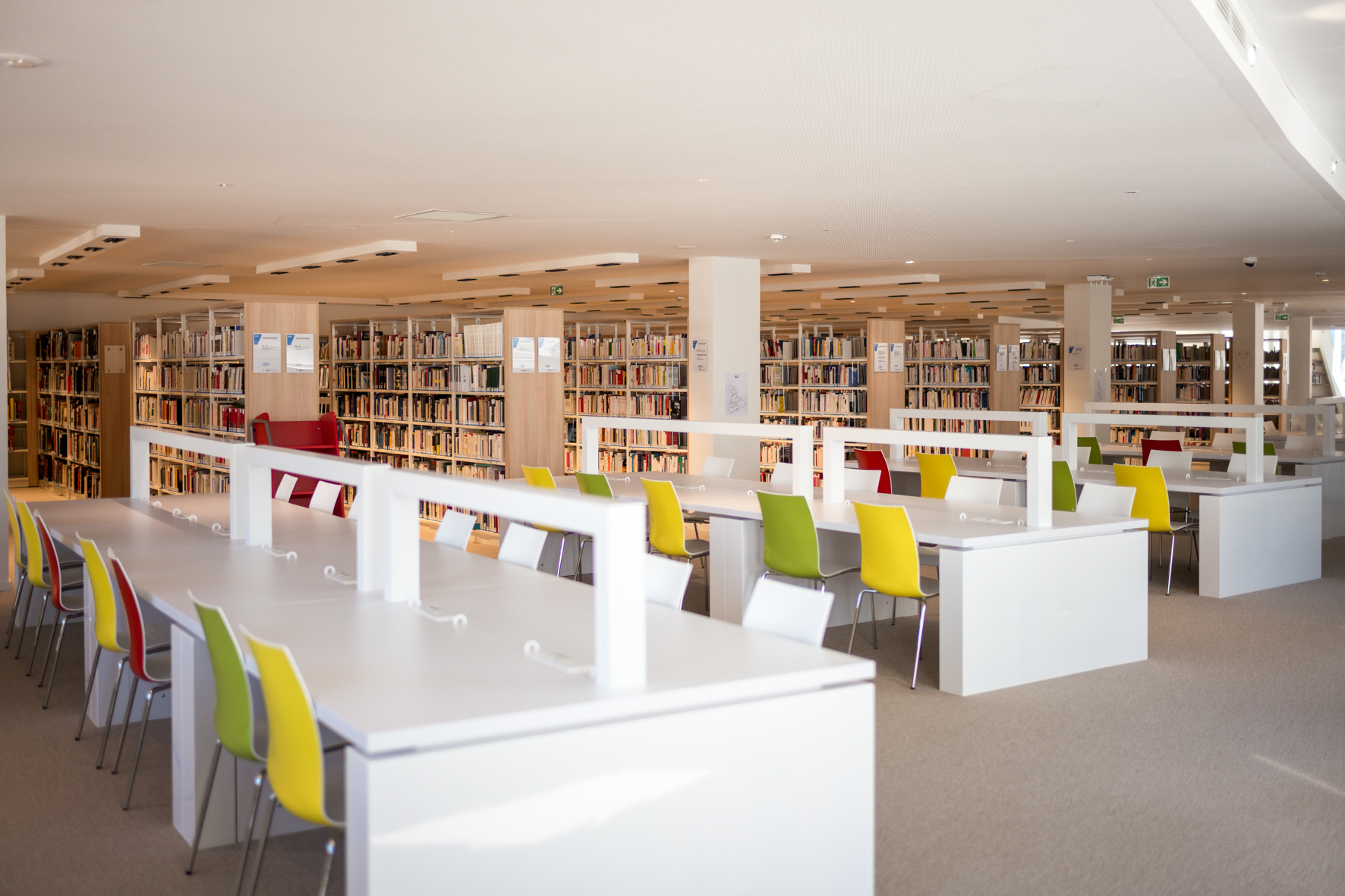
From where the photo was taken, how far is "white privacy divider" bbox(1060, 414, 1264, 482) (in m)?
7.49

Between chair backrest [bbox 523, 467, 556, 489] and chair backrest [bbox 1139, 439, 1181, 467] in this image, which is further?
chair backrest [bbox 1139, 439, 1181, 467]

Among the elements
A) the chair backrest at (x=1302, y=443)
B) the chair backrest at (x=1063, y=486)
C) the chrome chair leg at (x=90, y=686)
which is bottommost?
the chrome chair leg at (x=90, y=686)

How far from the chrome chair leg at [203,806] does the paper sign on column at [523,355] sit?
19.3 ft

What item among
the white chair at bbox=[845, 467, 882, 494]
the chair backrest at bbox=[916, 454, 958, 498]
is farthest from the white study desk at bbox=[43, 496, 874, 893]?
the chair backrest at bbox=[916, 454, 958, 498]

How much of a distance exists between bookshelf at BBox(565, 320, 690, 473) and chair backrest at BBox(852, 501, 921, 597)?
5.50 meters

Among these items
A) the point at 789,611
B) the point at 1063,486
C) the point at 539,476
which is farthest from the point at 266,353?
the point at 789,611

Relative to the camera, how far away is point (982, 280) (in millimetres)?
12359

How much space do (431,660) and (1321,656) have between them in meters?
4.78

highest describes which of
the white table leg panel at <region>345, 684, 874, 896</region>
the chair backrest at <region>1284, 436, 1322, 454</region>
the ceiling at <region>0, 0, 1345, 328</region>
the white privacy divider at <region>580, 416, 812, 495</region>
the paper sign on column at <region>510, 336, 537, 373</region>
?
the ceiling at <region>0, 0, 1345, 328</region>

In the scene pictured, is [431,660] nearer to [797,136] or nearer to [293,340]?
[797,136]

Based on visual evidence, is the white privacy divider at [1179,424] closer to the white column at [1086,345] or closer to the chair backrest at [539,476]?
the chair backrest at [539,476]

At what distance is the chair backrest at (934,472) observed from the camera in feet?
27.4

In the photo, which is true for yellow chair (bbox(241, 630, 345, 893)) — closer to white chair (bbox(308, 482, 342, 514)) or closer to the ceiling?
A: the ceiling

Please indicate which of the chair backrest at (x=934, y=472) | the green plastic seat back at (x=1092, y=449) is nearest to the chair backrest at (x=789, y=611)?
the chair backrest at (x=934, y=472)
